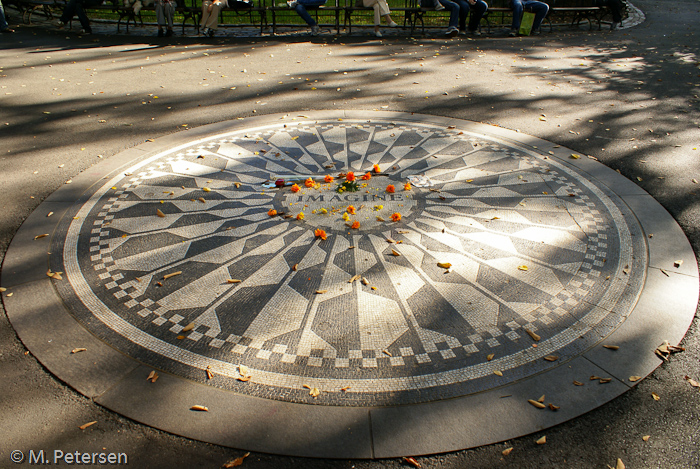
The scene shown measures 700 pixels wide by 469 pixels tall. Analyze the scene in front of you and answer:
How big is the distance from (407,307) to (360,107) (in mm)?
5514

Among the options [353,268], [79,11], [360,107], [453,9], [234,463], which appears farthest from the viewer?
[79,11]

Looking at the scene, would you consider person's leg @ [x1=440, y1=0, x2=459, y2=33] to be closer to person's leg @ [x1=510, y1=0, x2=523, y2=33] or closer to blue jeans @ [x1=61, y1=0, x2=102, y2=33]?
A: person's leg @ [x1=510, y1=0, x2=523, y2=33]

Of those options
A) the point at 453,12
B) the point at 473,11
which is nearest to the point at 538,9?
the point at 473,11

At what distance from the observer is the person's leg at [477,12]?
575 inches

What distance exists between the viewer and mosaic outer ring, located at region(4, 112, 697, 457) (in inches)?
123

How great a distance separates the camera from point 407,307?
3.82 metres

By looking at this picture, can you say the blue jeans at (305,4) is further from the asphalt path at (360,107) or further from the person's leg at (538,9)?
the person's leg at (538,9)

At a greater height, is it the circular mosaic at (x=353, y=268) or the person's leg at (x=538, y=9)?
the person's leg at (x=538, y=9)

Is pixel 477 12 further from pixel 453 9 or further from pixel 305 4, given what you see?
pixel 305 4

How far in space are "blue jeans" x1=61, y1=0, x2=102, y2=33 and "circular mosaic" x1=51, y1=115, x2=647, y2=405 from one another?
12598 millimetres

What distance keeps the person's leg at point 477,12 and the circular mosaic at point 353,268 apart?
10.2 meters

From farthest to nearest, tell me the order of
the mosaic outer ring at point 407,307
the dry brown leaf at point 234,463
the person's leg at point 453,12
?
the person's leg at point 453,12, the mosaic outer ring at point 407,307, the dry brown leaf at point 234,463

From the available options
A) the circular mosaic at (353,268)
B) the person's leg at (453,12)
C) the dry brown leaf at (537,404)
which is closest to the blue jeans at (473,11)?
the person's leg at (453,12)

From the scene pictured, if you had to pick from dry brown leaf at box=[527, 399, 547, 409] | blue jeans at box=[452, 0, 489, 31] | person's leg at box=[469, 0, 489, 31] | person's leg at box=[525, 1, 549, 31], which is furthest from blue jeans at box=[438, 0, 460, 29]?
dry brown leaf at box=[527, 399, 547, 409]
